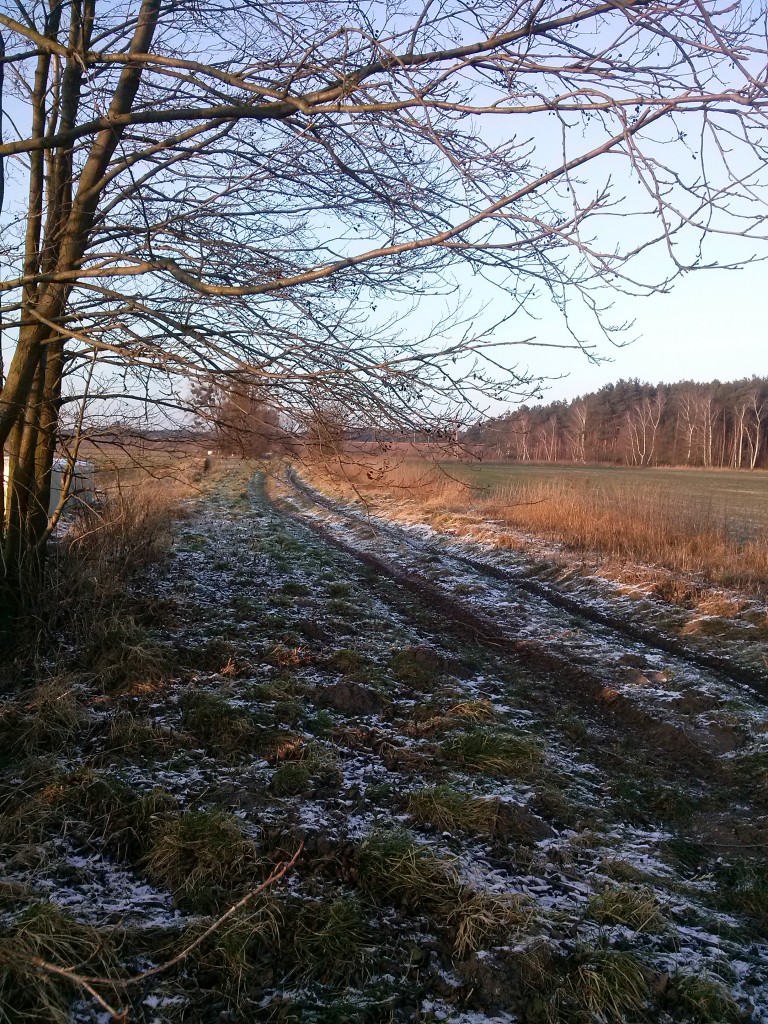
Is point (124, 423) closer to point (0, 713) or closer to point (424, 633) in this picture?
point (0, 713)

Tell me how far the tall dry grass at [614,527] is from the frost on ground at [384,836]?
278 cm

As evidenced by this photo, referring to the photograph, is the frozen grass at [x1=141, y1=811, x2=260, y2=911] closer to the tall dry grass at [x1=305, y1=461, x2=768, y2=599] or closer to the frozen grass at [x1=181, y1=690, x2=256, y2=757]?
the frozen grass at [x1=181, y1=690, x2=256, y2=757]

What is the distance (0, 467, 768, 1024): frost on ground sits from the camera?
238cm

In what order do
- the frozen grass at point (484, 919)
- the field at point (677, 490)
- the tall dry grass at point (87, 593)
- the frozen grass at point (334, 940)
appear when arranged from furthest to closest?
the field at point (677, 490), the tall dry grass at point (87, 593), the frozen grass at point (484, 919), the frozen grass at point (334, 940)

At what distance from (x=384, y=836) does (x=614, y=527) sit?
10457 millimetres

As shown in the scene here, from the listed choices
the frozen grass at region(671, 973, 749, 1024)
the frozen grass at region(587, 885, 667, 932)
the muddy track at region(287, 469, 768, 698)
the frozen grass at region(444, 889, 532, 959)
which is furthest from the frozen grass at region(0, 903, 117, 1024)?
the muddy track at region(287, 469, 768, 698)

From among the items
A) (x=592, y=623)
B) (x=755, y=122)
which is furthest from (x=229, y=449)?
(x=592, y=623)

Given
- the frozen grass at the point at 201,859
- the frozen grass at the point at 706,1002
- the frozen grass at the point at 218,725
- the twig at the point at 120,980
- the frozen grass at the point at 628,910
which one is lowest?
the frozen grass at the point at 706,1002

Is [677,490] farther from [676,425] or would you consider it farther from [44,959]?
[676,425]

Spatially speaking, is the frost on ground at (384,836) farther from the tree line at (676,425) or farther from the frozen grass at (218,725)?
the tree line at (676,425)

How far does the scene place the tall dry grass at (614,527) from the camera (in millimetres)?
9914

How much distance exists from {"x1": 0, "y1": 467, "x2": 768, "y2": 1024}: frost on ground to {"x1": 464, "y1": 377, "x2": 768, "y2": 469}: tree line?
54.7m

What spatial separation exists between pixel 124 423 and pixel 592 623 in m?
5.72

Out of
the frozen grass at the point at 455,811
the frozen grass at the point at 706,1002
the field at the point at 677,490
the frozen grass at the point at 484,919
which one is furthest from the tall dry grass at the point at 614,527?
the frozen grass at the point at 706,1002
